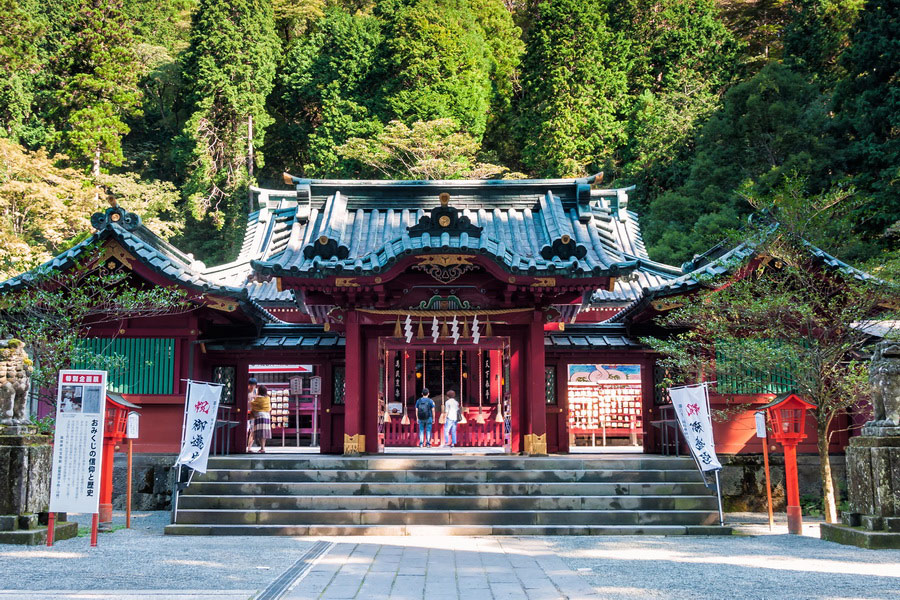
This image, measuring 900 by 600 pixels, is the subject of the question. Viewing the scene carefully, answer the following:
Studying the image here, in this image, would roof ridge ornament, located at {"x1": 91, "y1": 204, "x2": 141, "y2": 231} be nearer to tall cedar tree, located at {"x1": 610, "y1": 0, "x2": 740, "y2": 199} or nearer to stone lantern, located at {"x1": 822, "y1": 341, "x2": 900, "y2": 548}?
stone lantern, located at {"x1": 822, "y1": 341, "x2": 900, "y2": 548}

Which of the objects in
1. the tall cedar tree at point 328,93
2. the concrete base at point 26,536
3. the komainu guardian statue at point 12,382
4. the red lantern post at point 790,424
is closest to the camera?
the concrete base at point 26,536

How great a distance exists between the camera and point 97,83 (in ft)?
122

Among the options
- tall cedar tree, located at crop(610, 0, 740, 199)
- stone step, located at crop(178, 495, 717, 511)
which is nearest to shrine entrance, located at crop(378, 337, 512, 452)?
stone step, located at crop(178, 495, 717, 511)

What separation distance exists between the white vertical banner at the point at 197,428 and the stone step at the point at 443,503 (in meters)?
0.56

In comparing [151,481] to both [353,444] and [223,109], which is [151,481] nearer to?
[353,444]

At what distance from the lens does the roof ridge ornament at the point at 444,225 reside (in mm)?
13523

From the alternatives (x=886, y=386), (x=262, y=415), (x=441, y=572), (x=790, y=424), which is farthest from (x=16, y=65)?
(x=886, y=386)

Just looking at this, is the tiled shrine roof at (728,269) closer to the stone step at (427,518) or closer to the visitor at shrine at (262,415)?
the stone step at (427,518)

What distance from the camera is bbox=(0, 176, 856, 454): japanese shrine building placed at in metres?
13.6

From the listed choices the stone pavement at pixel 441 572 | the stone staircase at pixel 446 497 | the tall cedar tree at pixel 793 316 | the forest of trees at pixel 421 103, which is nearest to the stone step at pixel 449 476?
the stone staircase at pixel 446 497

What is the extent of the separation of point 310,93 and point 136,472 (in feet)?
103

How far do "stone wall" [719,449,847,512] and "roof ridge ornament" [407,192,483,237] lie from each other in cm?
628

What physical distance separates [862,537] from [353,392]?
26.4 ft

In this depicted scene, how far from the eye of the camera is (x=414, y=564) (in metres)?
8.80
